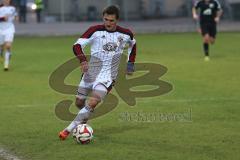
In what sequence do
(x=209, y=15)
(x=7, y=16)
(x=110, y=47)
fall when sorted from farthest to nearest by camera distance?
(x=209, y=15), (x=7, y=16), (x=110, y=47)

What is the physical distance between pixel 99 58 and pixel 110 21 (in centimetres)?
64

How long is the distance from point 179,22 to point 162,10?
3.94 meters

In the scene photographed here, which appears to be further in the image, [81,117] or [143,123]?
[143,123]

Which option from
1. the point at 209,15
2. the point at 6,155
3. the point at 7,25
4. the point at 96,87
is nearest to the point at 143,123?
the point at 96,87

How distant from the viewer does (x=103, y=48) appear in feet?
34.0

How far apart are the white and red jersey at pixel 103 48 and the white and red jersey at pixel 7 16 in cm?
1098

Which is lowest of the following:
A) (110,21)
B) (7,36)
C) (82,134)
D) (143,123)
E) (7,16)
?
(7,36)

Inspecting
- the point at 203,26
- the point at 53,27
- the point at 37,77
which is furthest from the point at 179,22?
the point at 37,77

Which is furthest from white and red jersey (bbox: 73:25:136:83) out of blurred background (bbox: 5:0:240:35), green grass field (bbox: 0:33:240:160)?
blurred background (bbox: 5:0:240:35)

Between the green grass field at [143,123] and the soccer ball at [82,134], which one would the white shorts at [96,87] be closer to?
the soccer ball at [82,134]

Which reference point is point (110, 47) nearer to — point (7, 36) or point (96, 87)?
point (96, 87)

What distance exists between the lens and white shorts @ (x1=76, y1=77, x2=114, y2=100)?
400 inches

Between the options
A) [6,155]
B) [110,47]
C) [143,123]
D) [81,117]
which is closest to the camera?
[6,155]

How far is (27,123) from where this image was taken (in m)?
11.8
